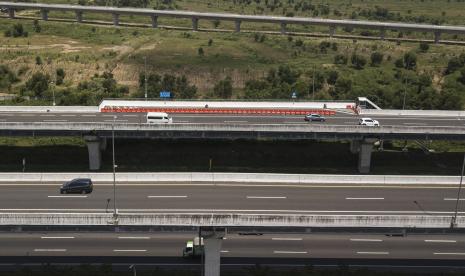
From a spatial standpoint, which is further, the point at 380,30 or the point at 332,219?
the point at 380,30

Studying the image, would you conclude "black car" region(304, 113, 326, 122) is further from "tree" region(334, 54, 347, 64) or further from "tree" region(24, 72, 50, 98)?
"tree" region(334, 54, 347, 64)

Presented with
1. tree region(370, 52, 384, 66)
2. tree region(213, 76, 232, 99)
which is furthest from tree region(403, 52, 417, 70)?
tree region(213, 76, 232, 99)

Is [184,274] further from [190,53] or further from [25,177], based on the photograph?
[190,53]

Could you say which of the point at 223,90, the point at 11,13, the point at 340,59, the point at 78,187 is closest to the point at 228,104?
the point at 223,90

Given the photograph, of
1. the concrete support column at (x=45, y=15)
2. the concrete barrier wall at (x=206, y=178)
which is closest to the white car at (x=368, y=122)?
the concrete barrier wall at (x=206, y=178)

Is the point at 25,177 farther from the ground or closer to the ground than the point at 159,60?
closer to the ground

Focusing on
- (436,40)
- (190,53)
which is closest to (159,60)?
(190,53)

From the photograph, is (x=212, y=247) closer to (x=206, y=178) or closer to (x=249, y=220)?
(x=249, y=220)
